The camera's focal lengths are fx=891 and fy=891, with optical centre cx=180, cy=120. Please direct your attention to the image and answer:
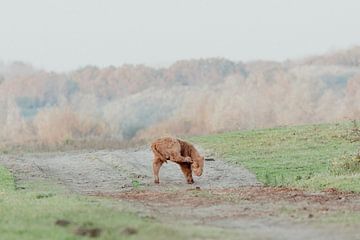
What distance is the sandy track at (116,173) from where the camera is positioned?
2447 cm

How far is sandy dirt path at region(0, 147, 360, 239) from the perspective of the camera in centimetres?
1401

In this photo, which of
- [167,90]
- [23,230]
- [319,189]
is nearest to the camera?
[23,230]

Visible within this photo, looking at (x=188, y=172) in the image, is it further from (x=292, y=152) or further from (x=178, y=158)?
(x=292, y=152)

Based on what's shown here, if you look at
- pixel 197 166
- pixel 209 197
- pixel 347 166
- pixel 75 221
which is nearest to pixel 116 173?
pixel 197 166

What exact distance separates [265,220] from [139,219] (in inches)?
86.4

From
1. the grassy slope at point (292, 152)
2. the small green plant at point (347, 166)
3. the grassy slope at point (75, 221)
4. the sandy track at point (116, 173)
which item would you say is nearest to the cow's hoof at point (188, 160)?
the sandy track at point (116, 173)

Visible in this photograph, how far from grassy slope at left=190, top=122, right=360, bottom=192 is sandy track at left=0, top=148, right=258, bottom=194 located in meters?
1.02

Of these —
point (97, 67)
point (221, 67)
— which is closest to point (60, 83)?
point (97, 67)

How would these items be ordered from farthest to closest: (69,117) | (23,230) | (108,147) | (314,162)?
(69,117) < (108,147) < (314,162) < (23,230)

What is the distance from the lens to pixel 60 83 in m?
103

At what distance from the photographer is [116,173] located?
28.8m

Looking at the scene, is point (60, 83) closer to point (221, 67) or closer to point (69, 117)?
point (221, 67)

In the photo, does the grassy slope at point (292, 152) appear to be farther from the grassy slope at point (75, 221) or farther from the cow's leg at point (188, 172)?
the grassy slope at point (75, 221)

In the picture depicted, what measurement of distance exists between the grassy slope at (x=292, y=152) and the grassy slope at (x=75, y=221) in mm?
7117
